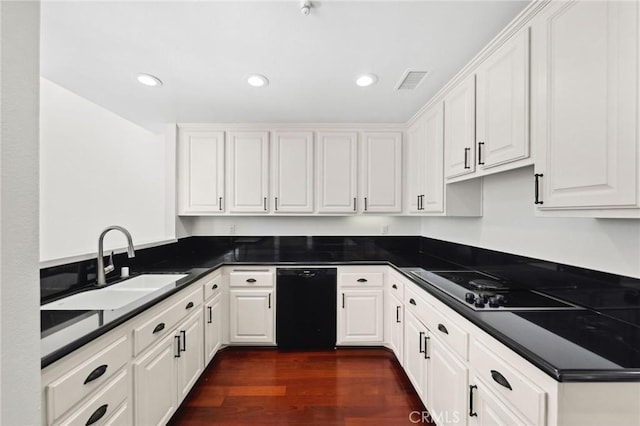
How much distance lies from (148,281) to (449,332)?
2.17 m

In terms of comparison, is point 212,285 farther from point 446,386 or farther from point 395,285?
point 446,386

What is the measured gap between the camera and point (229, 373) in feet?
8.22

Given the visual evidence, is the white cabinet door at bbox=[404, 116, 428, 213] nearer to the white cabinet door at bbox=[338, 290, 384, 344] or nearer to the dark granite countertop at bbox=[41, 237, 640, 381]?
the dark granite countertop at bbox=[41, 237, 640, 381]

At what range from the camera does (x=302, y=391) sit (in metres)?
2.24

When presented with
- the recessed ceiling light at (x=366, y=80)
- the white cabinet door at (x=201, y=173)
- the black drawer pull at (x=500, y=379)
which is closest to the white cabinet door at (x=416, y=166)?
the recessed ceiling light at (x=366, y=80)

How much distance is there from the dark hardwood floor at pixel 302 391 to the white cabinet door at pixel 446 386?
353 mm

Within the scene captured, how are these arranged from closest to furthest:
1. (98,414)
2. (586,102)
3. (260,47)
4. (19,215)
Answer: (19,215) → (586,102) → (98,414) → (260,47)

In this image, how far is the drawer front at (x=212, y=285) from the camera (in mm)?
2455

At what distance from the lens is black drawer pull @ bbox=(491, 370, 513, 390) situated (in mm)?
1112

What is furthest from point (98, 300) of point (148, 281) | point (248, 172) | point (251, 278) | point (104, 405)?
point (248, 172)

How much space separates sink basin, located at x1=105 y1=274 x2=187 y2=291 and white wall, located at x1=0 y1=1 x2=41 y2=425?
66.9 inches

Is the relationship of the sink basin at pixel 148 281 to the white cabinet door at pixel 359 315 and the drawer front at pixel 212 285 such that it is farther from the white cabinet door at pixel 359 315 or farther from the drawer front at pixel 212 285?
the white cabinet door at pixel 359 315

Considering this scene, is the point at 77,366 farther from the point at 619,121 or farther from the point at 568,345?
the point at 619,121

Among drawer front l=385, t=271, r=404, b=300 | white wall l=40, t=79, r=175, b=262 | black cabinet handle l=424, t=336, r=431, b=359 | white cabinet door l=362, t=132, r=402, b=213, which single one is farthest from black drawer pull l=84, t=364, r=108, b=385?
white cabinet door l=362, t=132, r=402, b=213
